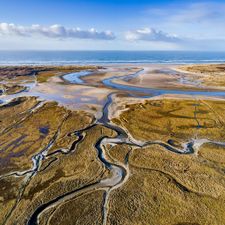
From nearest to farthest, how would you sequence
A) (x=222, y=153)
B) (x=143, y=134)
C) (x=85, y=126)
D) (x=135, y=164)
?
1. (x=135, y=164)
2. (x=222, y=153)
3. (x=143, y=134)
4. (x=85, y=126)

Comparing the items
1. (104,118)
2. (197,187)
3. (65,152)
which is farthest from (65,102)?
(197,187)

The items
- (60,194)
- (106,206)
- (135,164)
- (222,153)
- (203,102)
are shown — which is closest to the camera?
(106,206)

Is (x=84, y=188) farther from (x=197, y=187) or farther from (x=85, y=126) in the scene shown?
(x=85, y=126)

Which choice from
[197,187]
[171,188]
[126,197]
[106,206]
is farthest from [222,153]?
[106,206]

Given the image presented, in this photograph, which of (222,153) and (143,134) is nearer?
(222,153)

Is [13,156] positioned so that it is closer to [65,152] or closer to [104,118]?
[65,152]

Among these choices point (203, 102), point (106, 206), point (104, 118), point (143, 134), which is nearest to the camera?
point (106, 206)
